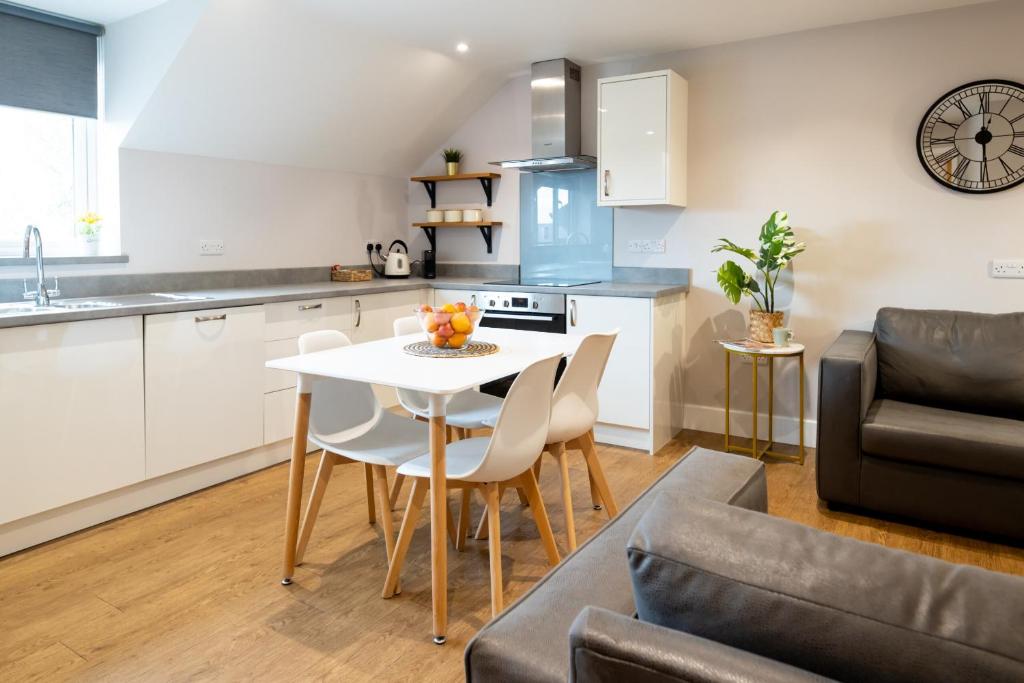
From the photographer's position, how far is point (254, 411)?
3.50 metres

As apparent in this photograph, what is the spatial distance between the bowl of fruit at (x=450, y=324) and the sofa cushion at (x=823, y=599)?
1.58 m

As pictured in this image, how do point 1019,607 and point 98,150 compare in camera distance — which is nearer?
point 1019,607

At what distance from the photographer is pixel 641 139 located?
3.95 metres

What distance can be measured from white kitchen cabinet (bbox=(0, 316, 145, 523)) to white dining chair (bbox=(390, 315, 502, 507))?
1130 mm

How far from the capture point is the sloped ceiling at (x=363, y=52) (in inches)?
133

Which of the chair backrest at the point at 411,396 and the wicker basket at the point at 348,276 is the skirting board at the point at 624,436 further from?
the wicker basket at the point at 348,276

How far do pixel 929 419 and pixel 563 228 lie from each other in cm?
250

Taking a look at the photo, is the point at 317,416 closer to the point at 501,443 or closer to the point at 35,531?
the point at 501,443

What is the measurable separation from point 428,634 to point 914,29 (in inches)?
144

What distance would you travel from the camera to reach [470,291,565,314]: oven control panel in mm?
4066

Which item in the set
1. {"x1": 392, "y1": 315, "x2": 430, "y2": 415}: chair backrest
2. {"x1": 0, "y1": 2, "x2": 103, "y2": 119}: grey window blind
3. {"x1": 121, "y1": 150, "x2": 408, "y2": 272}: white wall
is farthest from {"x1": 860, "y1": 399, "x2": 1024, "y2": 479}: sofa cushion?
{"x1": 0, "y1": 2, "x2": 103, "y2": 119}: grey window blind

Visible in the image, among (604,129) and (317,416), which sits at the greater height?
(604,129)

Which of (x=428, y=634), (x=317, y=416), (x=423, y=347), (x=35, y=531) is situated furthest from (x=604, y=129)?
(x=35, y=531)

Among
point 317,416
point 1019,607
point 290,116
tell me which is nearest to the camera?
point 1019,607
